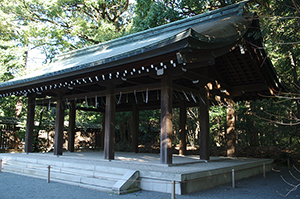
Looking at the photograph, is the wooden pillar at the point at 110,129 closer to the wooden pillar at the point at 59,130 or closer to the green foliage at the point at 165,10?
the wooden pillar at the point at 59,130

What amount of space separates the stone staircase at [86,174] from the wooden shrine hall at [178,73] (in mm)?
1125

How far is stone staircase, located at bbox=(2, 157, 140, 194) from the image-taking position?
5.21m

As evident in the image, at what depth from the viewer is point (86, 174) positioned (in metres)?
6.14

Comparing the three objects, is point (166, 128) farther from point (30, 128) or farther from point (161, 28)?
point (30, 128)

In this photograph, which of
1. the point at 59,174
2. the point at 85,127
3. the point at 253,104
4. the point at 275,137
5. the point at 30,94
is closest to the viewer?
the point at 59,174

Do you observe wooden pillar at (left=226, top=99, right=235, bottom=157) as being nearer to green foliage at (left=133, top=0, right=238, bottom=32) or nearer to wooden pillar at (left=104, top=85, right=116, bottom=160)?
wooden pillar at (left=104, top=85, right=116, bottom=160)

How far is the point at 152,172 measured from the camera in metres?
5.30

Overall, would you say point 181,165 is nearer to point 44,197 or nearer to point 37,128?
point 44,197

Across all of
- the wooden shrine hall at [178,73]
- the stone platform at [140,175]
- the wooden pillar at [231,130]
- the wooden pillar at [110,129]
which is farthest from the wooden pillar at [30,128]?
the wooden pillar at [231,130]

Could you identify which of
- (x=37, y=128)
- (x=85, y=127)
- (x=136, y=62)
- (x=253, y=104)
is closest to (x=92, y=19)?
(x=85, y=127)

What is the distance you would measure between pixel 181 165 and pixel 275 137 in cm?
964

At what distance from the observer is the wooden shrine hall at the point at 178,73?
5.59m

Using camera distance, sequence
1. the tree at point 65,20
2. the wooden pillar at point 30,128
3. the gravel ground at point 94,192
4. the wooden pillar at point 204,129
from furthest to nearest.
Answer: the tree at point 65,20 < the wooden pillar at point 30,128 < the wooden pillar at point 204,129 < the gravel ground at point 94,192

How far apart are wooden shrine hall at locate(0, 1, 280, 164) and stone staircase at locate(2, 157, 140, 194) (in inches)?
44.3
